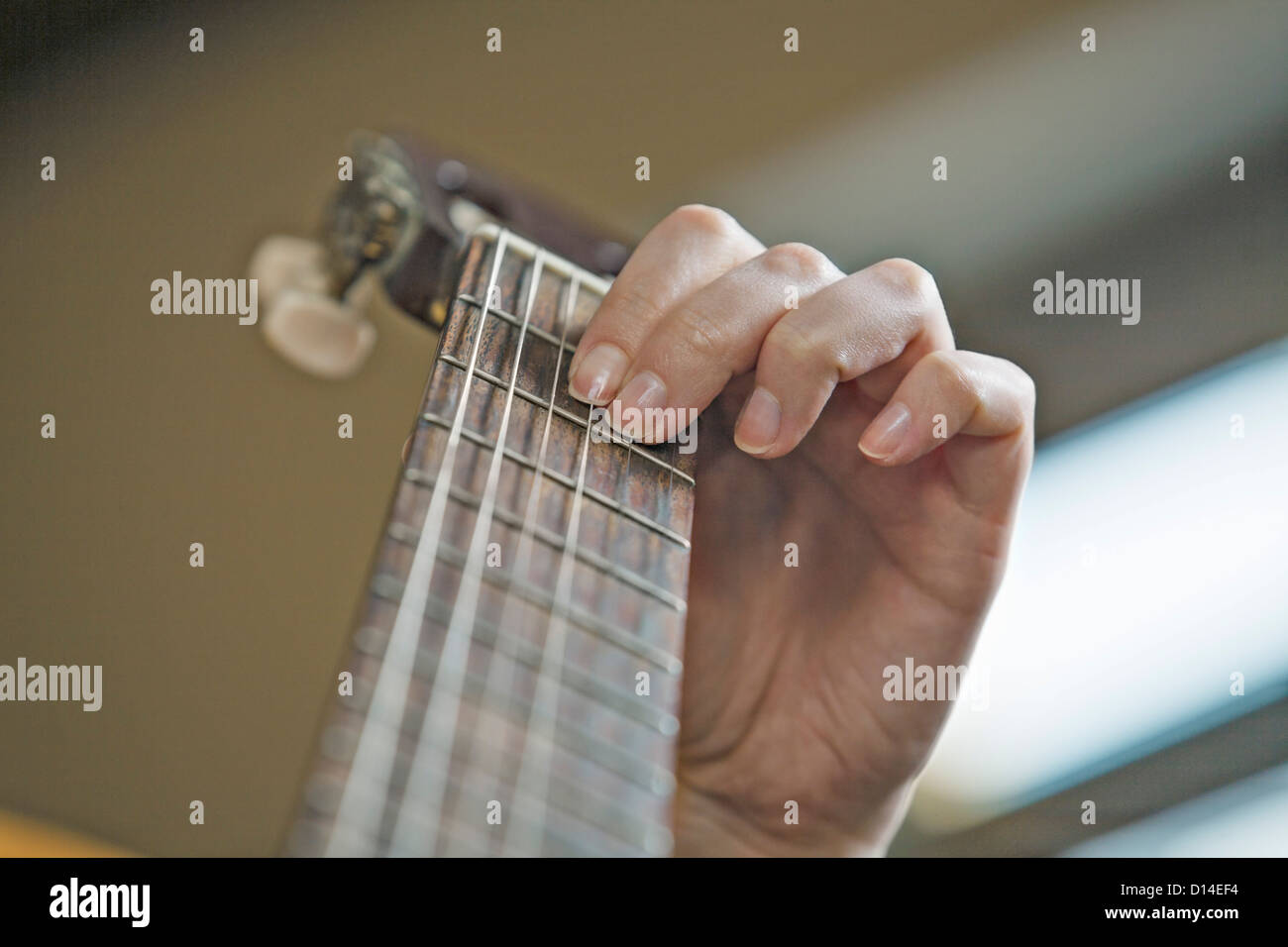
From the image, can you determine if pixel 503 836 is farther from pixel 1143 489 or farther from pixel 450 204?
pixel 1143 489

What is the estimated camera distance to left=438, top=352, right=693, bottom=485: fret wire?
42 cm

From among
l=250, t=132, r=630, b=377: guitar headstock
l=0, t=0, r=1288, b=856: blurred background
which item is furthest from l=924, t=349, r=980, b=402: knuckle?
l=0, t=0, r=1288, b=856: blurred background

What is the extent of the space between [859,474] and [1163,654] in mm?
1429

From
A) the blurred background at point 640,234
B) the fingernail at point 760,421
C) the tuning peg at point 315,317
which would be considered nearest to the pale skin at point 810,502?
the fingernail at point 760,421

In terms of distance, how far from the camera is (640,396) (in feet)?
1.43

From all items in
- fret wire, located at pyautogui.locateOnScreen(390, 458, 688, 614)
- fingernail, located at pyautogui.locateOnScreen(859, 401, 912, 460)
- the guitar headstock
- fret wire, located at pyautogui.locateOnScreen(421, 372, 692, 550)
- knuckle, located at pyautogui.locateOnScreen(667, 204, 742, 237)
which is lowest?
fret wire, located at pyautogui.locateOnScreen(390, 458, 688, 614)

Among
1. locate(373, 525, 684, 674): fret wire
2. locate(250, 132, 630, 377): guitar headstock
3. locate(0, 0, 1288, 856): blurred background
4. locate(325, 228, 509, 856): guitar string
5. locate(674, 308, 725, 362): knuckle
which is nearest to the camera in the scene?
locate(325, 228, 509, 856): guitar string

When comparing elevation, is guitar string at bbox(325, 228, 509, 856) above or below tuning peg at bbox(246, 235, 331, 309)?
below

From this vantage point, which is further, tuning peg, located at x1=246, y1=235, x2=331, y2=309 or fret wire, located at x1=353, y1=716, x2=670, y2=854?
tuning peg, located at x1=246, y1=235, x2=331, y2=309

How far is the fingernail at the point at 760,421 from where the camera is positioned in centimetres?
46

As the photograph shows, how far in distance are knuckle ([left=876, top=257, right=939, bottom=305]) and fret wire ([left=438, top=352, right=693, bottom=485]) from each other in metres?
0.15

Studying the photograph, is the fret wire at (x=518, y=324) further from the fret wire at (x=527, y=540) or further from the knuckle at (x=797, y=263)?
the knuckle at (x=797, y=263)

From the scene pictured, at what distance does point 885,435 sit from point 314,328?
0.38 m

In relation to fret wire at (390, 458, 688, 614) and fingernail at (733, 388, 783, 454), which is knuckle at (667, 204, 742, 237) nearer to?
fingernail at (733, 388, 783, 454)
